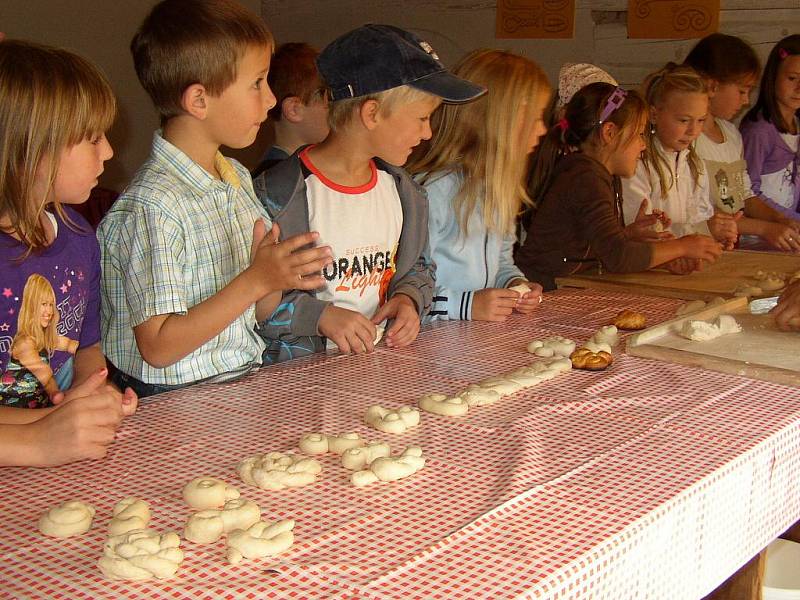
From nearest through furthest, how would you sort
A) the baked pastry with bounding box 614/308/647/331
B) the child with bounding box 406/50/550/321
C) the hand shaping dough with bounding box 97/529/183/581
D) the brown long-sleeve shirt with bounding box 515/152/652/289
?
the hand shaping dough with bounding box 97/529/183/581
the baked pastry with bounding box 614/308/647/331
the child with bounding box 406/50/550/321
the brown long-sleeve shirt with bounding box 515/152/652/289

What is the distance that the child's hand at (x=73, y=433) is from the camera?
1.15 m

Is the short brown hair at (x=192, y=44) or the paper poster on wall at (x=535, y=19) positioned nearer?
the short brown hair at (x=192, y=44)

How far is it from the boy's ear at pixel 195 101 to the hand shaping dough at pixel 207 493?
2.71ft

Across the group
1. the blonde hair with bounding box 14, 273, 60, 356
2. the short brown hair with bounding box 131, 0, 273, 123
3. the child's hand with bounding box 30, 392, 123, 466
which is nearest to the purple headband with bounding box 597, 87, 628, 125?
the short brown hair with bounding box 131, 0, 273, 123

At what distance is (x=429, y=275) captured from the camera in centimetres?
220

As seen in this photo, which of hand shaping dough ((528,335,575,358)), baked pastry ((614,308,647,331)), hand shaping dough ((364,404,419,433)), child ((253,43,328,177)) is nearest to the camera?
hand shaping dough ((364,404,419,433))

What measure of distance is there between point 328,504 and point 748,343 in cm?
112

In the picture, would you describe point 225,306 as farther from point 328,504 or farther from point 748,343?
point 748,343

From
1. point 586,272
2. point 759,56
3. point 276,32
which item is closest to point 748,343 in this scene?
point 586,272

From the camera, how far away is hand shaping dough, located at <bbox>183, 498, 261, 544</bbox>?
0.95 metres

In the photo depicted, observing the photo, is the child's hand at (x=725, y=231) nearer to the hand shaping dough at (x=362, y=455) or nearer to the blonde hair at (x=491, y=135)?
the blonde hair at (x=491, y=135)

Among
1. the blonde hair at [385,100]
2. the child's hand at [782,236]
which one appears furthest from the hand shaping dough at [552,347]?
the child's hand at [782,236]

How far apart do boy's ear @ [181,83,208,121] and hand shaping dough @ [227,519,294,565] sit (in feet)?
3.07

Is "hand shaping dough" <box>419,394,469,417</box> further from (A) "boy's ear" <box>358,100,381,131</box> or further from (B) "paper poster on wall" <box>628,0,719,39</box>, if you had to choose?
(B) "paper poster on wall" <box>628,0,719,39</box>
